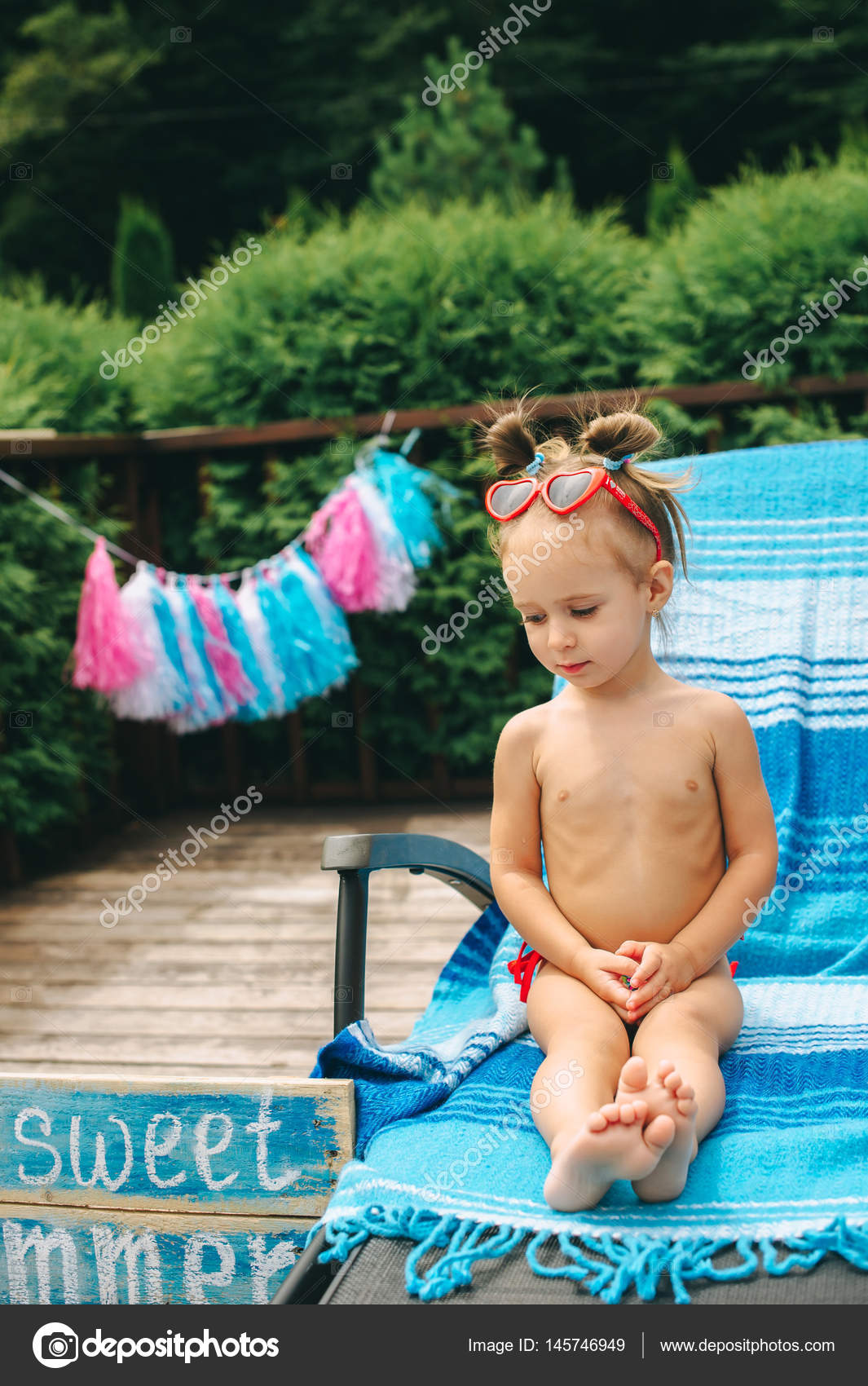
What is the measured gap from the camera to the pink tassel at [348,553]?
3906mm

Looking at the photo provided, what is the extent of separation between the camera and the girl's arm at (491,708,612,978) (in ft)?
5.00

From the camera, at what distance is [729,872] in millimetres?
1511

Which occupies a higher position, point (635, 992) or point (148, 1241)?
point (635, 992)

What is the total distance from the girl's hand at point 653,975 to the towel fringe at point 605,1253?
1.01 feet

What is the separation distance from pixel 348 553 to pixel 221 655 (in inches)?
21.7

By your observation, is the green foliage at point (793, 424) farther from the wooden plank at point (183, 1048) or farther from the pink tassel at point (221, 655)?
the wooden plank at point (183, 1048)

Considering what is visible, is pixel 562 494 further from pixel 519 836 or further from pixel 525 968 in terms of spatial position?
pixel 525 968

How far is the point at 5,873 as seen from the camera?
383cm

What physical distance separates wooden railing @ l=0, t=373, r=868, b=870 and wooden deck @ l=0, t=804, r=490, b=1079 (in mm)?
360

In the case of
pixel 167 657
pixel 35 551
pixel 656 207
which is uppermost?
pixel 656 207

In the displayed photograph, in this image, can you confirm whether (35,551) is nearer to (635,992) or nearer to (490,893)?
(490,893)
